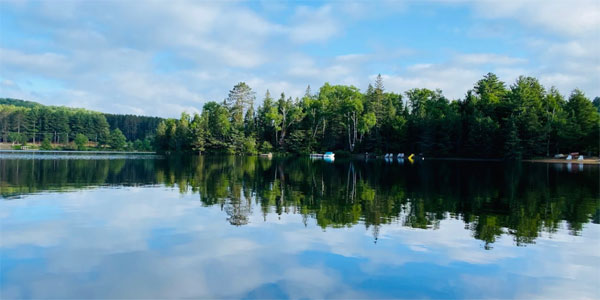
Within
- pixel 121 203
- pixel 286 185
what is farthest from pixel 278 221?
pixel 286 185

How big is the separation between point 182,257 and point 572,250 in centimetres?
1077

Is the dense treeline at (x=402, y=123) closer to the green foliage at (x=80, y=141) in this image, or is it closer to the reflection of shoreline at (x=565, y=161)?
the reflection of shoreline at (x=565, y=161)

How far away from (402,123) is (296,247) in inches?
3359

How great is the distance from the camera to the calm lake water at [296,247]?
27.5 feet

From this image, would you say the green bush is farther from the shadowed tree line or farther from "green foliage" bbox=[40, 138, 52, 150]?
the shadowed tree line

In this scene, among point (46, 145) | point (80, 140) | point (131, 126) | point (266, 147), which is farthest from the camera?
point (131, 126)

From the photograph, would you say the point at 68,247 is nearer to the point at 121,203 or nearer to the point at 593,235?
the point at 121,203

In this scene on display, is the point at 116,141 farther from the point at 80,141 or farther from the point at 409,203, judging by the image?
the point at 409,203

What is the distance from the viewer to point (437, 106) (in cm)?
9725

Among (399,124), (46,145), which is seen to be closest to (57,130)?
(46,145)

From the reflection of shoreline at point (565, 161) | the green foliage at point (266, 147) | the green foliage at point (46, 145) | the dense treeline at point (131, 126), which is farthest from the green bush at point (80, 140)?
the reflection of shoreline at point (565, 161)

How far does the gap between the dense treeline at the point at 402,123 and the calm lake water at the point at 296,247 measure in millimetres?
62399

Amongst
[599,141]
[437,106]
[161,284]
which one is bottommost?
[161,284]

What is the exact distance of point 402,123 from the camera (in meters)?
93.0
